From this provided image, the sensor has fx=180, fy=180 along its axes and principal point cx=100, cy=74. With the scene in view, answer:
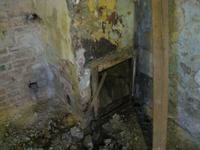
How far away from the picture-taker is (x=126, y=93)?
342 centimetres

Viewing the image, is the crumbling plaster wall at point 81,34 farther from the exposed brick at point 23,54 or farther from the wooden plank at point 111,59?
the exposed brick at point 23,54

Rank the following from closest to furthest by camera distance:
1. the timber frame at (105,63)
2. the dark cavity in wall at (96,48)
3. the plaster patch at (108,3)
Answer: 1. the plaster patch at (108,3)
2. the dark cavity in wall at (96,48)
3. the timber frame at (105,63)

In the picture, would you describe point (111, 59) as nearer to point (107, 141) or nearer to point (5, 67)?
point (107, 141)

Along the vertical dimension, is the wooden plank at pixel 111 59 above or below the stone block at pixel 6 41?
below

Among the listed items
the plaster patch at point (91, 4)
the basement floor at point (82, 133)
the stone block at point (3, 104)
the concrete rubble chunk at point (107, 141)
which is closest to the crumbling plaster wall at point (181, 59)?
the basement floor at point (82, 133)

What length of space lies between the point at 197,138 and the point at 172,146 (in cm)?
38

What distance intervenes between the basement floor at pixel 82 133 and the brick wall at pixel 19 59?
1.29 ft

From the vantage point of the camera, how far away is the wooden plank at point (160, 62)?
81.3 inches

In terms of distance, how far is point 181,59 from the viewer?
2.49 m

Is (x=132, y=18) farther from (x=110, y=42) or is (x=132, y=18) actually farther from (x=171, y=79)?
(x=171, y=79)

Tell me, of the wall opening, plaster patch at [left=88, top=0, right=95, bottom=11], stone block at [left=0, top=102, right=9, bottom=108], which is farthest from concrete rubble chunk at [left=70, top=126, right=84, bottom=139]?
plaster patch at [left=88, top=0, right=95, bottom=11]

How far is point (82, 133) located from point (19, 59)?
5.45 feet

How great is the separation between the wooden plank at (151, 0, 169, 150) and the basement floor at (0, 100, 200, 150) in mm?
539

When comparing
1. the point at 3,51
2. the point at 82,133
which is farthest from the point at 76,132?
the point at 3,51
